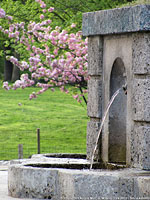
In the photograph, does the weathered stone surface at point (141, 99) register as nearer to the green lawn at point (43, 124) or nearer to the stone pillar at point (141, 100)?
the stone pillar at point (141, 100)

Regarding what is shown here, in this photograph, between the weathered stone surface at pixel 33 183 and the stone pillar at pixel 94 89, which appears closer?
the weathered stone surface at pixel 33 183

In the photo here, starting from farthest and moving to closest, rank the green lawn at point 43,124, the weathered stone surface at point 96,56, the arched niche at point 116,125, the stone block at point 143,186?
1. the green lawn at point 43,124
2. the weathered stone surface at point 96,56
3. the arched niche at point 116,125
4. the stone block at point 143,186

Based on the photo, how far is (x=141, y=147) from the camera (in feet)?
25.1

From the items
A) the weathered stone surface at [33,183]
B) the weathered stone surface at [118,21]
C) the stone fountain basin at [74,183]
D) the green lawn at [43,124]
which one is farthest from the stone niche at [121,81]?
the green lawn at [43,124]

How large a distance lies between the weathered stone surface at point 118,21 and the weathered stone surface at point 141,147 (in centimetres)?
120

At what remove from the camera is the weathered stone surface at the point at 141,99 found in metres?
7.62

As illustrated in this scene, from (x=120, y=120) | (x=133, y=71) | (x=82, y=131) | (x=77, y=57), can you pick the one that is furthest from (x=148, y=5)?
(x=82, y=131)

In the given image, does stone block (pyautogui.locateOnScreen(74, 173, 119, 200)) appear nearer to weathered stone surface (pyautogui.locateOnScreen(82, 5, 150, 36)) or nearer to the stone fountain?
the stone fountain

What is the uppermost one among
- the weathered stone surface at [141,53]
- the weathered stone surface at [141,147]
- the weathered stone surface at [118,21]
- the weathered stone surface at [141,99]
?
the weathered stone surface at [118,21]

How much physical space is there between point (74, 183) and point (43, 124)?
1697cm

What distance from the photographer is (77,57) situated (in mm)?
16422

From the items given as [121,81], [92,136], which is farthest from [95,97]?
[92,136]

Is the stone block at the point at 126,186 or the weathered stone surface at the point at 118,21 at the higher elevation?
the weathered stone surface at the point at 118,21

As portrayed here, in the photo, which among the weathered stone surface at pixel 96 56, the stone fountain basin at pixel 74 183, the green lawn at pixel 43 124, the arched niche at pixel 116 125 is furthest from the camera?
the green lawn at pixel 43 124
